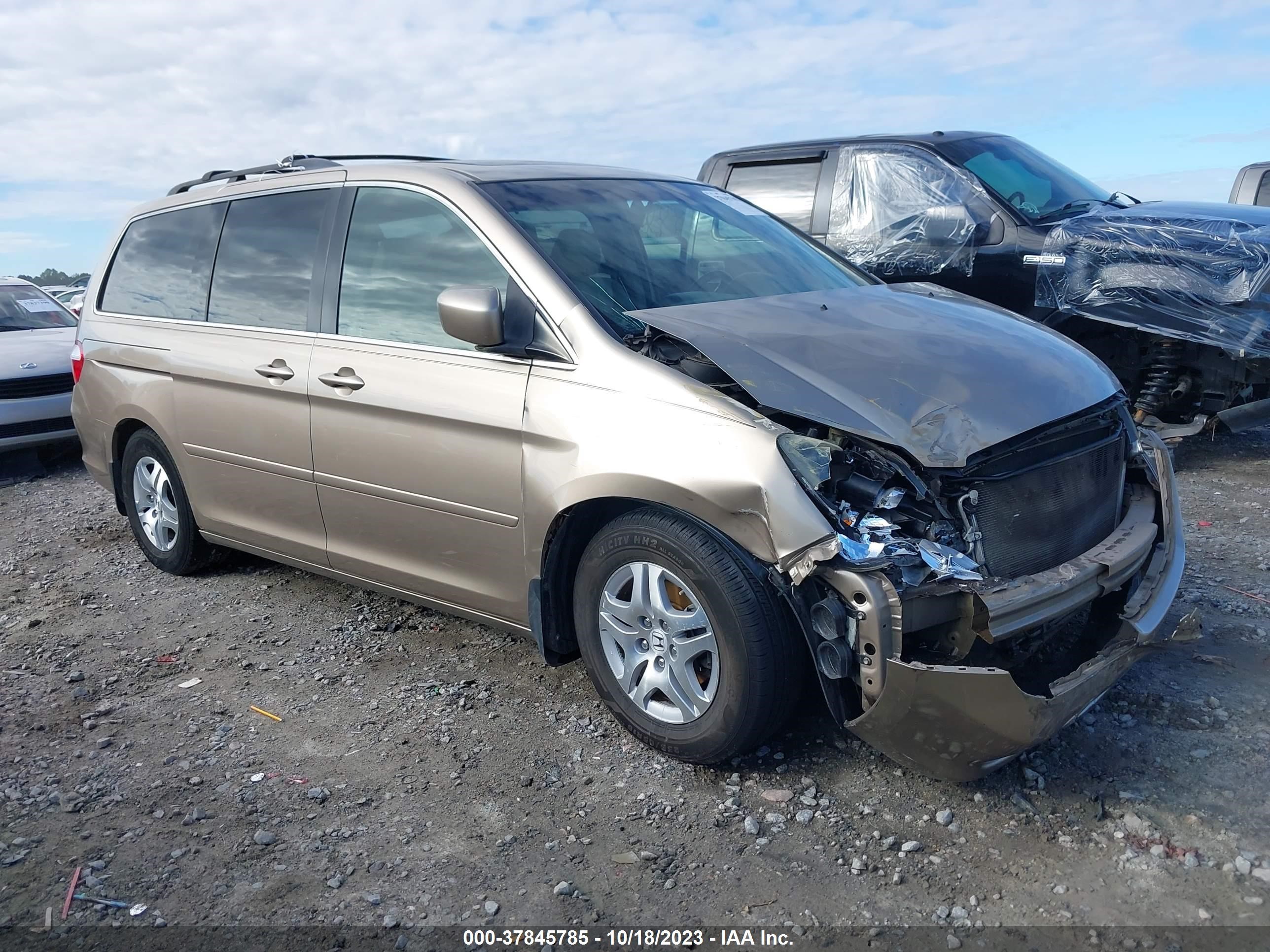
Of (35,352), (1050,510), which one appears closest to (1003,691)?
(1050,510)

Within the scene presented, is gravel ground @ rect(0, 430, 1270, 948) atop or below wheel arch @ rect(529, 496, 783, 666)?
below

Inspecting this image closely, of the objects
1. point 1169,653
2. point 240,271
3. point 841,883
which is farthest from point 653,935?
point 240,271

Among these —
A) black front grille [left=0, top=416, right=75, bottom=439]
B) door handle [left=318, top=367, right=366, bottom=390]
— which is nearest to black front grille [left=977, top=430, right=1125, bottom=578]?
door handle [left=318, top=367, right=366, bottom=390]

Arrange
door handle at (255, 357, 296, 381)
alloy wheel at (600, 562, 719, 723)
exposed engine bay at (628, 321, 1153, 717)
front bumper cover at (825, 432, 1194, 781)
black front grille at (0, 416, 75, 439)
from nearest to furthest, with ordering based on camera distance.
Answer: front bumper cover at (825, 432, 1194, 781)
exposed engine bay at (628, 321, 1153, 717)
alloy wheel at (600, 562, 719, 723)
door handle at (255, 357, 296, 381)
black front grille at (0, 416, 75, 439)

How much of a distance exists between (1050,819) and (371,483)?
255 cm

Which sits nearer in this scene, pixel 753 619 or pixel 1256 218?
pixel 753 619

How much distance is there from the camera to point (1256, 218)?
252 inches

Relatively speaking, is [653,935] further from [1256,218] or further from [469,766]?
[1256,218]

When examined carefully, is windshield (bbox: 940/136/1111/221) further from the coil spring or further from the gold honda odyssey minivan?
the gold honda odyssey minivan

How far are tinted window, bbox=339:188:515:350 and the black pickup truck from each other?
8.26 feet

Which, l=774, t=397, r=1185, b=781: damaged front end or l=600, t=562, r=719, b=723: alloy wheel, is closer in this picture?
l=774, t=397, r=1185, b=781: damaged front end

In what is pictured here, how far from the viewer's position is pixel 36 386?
8.34 m

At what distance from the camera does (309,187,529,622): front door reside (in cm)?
345

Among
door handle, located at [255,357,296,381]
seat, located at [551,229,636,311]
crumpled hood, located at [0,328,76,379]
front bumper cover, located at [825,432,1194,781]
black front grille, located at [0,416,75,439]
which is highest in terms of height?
seat, located at [551,229,636,311]
